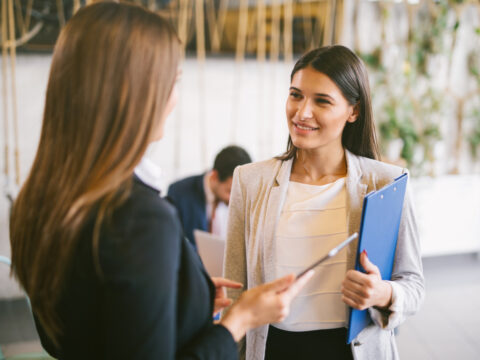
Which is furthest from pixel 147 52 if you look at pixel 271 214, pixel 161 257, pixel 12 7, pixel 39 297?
pixel 12 7

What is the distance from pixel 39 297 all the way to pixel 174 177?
9.16 feet

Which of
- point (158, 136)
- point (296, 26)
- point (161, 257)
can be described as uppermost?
point (296, 26)

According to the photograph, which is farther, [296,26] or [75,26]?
[296,26]

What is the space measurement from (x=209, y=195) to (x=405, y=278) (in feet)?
4.37

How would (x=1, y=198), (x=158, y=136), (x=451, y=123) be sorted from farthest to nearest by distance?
(x=451, y=123), (x=1, y=198), (x=158, y=136)

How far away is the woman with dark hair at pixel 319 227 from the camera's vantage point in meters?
1.15

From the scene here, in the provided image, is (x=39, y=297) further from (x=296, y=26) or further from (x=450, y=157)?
(x=450, y=157)

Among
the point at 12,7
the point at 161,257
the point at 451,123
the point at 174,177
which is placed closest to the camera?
the point at 161,257

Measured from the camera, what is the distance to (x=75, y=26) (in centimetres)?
71

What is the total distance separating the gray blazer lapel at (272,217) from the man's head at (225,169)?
932 mm

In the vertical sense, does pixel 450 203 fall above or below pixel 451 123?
below

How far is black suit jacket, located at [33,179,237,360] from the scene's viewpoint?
64cm

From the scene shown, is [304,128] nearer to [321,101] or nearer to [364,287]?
[321,101]

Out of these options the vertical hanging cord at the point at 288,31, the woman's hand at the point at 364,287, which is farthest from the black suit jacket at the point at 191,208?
the vertical hanging cord at the point at 288,31
